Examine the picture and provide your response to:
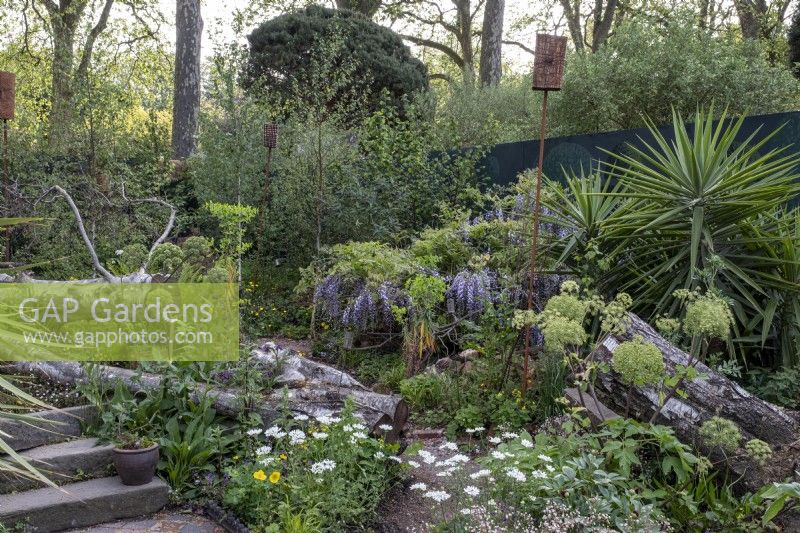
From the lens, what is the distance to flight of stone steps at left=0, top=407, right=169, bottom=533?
10.8 feet

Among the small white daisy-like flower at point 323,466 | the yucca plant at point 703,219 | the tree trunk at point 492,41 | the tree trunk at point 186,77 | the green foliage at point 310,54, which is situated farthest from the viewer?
the tree trunk at point 492,41

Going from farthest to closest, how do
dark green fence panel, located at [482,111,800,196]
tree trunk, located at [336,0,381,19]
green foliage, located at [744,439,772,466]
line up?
tree trunk, located at [336,0,381,19], dark green fence panel, located at [482,111,800,196], green foliage, located at [744,439,772,466]

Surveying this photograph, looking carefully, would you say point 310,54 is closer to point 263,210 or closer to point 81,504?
point 263,210

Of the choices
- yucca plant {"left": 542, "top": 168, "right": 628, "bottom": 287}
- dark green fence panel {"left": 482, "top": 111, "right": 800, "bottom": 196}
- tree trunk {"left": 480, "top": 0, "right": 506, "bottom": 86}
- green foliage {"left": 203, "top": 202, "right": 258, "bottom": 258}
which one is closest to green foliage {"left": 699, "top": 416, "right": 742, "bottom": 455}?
yucca plant {"left": 542, "top": 168, "right": 628, "bottom": 287}

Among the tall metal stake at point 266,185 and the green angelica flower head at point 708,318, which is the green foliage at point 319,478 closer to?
the green angelica flower head at point 708,318

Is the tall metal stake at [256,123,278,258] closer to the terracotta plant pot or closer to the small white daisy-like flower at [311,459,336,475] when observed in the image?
the terracotta plant pot

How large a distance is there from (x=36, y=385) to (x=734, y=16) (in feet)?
70.3

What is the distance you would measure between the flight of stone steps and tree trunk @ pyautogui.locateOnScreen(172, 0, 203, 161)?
8.87m

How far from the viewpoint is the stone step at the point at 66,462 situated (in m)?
3.48

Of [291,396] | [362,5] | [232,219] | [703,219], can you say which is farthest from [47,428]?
[362,5]

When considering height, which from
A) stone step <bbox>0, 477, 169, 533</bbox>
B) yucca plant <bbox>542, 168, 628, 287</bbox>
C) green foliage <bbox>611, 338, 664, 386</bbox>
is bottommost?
stone step <bbox>0, 477, 169, 533</bbox>

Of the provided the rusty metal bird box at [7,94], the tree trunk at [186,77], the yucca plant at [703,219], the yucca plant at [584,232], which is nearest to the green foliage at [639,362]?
the yucca plant at [703,219]

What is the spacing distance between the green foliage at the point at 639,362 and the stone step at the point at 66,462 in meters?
2.63

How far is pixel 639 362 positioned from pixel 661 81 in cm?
635
